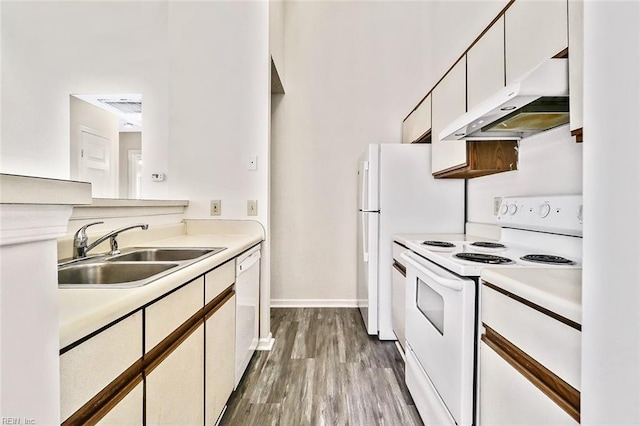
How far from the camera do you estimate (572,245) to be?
143 centimetres

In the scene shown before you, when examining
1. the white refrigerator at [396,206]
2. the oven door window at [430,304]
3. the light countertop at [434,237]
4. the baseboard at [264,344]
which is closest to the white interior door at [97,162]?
the baseboard at [264,344]

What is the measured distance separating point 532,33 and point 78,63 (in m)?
2.91

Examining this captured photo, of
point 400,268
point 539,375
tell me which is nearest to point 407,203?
point 400,268

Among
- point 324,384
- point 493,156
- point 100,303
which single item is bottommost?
point 324,384

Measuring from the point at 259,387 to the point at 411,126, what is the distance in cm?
241

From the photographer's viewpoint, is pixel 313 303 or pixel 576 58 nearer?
pixel 576 58

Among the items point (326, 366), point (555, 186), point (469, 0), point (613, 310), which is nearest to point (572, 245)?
point (555, 186)

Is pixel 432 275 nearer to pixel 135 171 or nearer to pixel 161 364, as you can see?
pixel 161 364

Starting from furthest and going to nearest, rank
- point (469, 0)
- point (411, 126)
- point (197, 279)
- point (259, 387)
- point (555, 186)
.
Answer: point (411, 126)
point (469, 0)
point (259, 387)
point (555, 186)
point (197, 279)

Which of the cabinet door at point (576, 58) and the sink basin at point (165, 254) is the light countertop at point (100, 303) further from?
the cabinet door at point (576, 58)

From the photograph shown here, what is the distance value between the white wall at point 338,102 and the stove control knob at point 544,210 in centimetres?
188

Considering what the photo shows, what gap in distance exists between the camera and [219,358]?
1.42 m

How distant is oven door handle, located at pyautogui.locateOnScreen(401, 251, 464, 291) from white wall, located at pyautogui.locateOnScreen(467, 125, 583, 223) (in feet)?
2.43

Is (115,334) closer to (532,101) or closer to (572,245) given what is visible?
(532,101)
